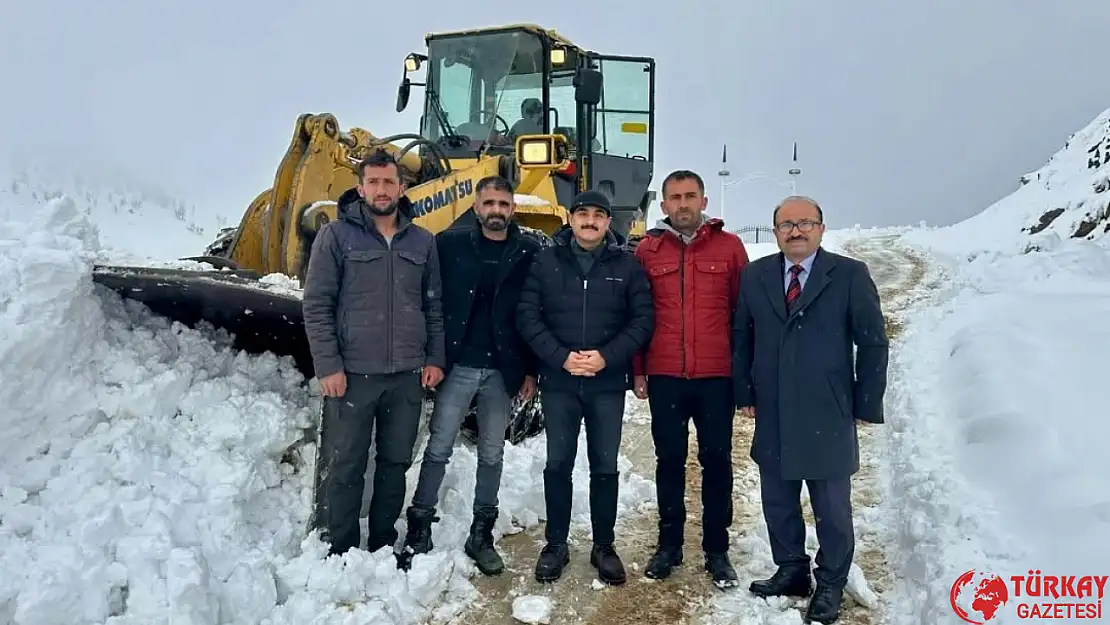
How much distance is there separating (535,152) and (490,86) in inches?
54.5

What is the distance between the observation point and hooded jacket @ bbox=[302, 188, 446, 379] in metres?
3.52

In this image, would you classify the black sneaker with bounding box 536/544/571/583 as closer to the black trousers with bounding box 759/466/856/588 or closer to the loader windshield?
the black trousers with bounding box 759/466/856/588

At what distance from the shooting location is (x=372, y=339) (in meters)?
3.58

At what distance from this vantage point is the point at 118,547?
10.1ft

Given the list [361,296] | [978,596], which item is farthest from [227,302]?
[978,596]

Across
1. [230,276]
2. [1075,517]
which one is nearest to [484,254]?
[230,276]

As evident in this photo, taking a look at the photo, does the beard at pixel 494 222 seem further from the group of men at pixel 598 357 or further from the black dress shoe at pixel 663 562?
the black dress shoe at pixel 663 562

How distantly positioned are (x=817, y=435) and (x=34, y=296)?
141 inches

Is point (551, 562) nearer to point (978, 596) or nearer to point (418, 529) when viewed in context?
point (418, 529)

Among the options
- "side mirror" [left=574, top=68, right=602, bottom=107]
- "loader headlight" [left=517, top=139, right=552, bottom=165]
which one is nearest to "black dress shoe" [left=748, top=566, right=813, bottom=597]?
"loader headlight" [left=517, top=139, right=552, bottom=165]

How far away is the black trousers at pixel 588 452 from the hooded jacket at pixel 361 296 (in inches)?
29.7

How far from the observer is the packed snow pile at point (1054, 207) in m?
17.3

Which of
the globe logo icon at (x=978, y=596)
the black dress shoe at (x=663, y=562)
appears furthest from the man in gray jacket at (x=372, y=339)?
the globe logo icon at (x=978, y=596)

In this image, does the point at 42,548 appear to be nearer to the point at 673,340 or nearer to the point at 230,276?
the point at 230,276
